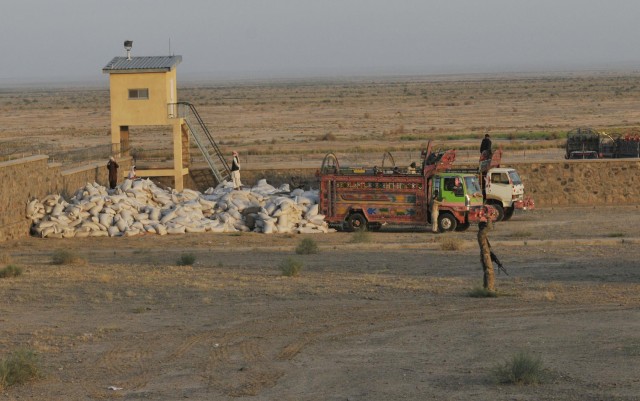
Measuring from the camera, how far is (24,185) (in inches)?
1300

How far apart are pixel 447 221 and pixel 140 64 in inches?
537

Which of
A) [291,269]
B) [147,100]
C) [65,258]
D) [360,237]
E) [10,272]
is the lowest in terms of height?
[360,237]

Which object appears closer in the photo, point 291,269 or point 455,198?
point 291,269

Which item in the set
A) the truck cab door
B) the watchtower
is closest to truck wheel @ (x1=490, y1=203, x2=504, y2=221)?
the truck cab door

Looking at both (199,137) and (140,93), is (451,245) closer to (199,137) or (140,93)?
(199,137)

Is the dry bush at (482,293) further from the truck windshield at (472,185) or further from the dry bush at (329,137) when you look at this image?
the dry bush at (329,137)

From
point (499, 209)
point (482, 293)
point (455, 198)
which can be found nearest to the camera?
point (482, 293)

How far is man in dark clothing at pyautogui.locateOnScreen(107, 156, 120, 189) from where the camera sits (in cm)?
3888

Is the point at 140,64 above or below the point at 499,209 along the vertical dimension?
above

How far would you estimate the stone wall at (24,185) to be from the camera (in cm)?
3172

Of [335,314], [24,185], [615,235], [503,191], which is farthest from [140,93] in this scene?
[335,314]

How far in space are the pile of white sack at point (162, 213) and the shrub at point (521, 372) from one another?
19973mm

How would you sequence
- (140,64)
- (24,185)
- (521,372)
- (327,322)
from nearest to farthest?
1. (521,372)
2. (327,322)
3. (24,185)
4. (140,64)

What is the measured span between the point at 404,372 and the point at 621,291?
8.00m
